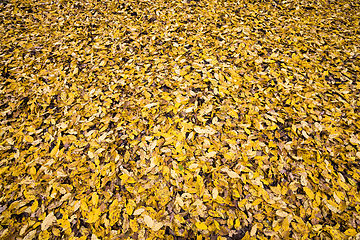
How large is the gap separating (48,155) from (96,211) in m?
0.95

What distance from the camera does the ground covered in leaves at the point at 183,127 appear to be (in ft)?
5.54

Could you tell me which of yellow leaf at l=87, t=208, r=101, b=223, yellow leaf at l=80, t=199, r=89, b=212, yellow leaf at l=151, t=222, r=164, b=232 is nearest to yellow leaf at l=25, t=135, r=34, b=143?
yellow leaf at l=80, t=199, r=89, b=212

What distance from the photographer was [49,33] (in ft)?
11.5

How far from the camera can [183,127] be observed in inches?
87.7

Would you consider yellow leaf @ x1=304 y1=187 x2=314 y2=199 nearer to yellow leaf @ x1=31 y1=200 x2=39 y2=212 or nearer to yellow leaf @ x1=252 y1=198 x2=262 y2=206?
yellow leaf @ x1=252 y1=198 x2=262 y2=206

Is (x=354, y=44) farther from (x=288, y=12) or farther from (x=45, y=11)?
(x=45, y=11)

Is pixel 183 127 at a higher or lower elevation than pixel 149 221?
higher

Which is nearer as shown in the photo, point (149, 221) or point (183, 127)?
point (149, 221)

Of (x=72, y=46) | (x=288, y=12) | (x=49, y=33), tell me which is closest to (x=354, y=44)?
(x=288, y=12)

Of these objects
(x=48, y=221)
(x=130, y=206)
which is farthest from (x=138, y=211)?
(x=48, y=221)

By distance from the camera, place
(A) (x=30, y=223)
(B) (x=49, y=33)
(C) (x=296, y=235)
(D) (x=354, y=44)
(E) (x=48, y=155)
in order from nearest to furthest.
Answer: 1. (C) (x=296, y=235)
2. (A) (x=30, y=223)
3. (E) (x=48, y=155)
4. (D) (x=354, y=44)
5. (B) (x=49, y=33)

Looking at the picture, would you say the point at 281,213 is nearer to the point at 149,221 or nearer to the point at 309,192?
the point at 309,192

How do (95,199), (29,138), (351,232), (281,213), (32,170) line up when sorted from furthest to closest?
1. (29,138)
2. (32,170)
3. (95,199)
4. (281,213)
5. (351,232)

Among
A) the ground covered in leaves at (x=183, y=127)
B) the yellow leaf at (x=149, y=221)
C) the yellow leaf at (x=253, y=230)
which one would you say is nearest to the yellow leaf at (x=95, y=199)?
the ground covered in leaves at (x=183, y=127)
